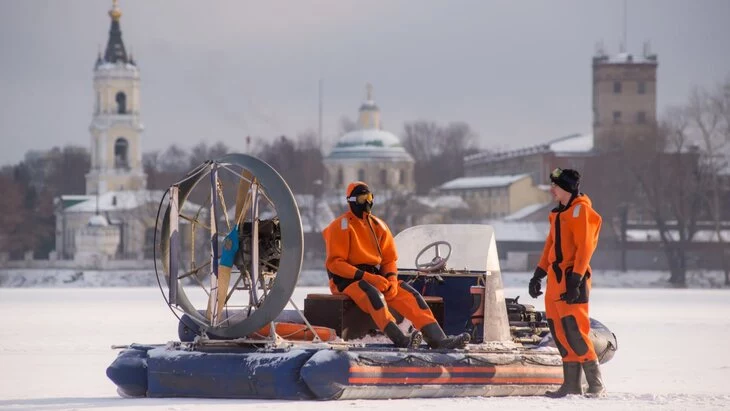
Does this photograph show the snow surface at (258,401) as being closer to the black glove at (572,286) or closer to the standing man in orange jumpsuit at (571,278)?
the standing man in orange jumpsuit at (571,278)

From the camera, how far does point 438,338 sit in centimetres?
1416

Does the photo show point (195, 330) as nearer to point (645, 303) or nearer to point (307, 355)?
point (307, 355)

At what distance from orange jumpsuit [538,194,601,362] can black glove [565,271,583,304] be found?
0.19ft

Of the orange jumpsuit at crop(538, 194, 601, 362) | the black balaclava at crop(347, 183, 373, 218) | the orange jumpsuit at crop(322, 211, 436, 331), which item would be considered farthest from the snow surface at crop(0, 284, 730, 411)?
the black balaclava at crop(347, 183, 373, 218)

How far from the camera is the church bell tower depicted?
13588 centimetres

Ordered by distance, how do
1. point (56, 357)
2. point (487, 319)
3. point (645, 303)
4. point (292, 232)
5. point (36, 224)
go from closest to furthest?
point (292, 232)
point (487, 319)
point (56, 357)
point (645, 303)
point (36, 224)

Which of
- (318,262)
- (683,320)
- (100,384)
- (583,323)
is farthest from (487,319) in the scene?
(318,262)

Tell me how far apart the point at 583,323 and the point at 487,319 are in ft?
3.79

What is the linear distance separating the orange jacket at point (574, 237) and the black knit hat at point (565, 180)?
0.32ft

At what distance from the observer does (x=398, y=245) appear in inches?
628

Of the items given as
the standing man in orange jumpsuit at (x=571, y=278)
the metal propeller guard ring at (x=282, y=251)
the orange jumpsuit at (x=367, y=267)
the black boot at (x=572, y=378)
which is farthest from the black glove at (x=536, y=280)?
the metal propeller guard ring at (x=282, y=251)

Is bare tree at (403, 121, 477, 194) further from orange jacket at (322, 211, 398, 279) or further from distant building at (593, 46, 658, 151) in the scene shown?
orange jacket at (322, 211, 398, 279)

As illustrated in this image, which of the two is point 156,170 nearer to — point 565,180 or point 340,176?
point 340,176

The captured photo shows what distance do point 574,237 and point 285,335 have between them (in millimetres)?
A: 2488
